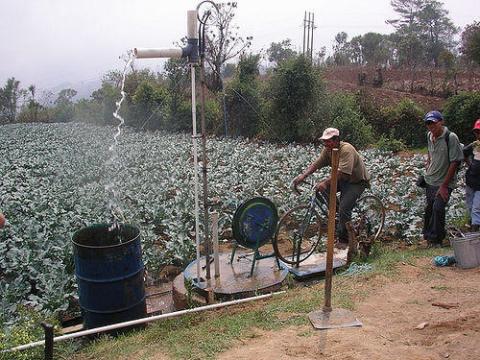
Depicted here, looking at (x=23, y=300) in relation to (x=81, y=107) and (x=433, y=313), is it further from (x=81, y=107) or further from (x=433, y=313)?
(x=81, y=107)

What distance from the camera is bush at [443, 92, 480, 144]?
1739 centimetres

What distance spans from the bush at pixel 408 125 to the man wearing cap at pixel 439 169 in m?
13.2

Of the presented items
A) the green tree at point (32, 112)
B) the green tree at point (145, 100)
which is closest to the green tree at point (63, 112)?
the green tree at point (32, 112)

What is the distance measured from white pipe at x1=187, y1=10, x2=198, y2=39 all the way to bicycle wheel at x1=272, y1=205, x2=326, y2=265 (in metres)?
2.67

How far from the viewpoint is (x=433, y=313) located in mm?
4512

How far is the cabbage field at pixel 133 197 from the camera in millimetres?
6363

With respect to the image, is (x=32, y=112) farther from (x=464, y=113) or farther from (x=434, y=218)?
(x=434, y=218)

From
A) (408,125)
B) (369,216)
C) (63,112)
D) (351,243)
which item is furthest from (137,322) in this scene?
(63,112)

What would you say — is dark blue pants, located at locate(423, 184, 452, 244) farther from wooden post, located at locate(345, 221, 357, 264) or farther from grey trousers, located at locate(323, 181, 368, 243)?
wooden post, located at locate(345, 221, 357, 264)

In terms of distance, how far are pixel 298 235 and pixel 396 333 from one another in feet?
7.98

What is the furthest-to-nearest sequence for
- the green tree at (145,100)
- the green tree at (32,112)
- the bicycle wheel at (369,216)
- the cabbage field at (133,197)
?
1. the green tree at (32,112)
2. the green tree at (145,100)
3. the bicycle wheel at (369,216)
4. the cabbage field at (133,197)

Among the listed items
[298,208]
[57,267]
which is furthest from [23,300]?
[298,208]

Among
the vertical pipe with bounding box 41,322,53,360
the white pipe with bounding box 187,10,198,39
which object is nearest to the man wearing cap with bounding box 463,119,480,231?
the white pipe with bounding box 187,10,198,39

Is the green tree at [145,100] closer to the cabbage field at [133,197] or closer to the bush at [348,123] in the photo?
the cabbage field at [133,197]
